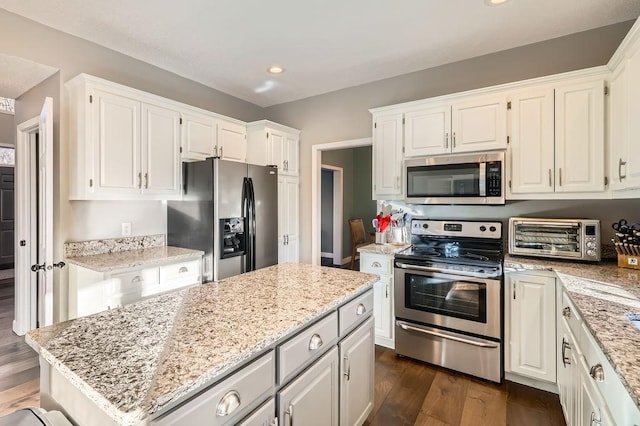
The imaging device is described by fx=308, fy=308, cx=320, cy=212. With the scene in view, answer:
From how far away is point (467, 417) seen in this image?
78.8 inches

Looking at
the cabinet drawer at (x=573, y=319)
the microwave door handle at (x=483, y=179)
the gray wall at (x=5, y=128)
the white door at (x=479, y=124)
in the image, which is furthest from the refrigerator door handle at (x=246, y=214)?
the gray wall at (x=5, y=128)

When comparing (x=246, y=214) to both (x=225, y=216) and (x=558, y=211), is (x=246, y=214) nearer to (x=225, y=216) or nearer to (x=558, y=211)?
(x=225, y=216)

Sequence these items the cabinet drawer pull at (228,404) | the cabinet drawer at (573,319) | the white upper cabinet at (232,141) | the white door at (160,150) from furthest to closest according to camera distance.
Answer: the white upper cabinet at (232,141) < the white door at (160,150) < the cabinet drawer at (573,319) < the cabinet drawer pull at (228,404)

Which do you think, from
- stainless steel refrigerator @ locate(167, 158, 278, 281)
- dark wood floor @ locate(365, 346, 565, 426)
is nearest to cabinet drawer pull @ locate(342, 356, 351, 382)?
dark wood floor @ locate(365, 346, 565, 426)

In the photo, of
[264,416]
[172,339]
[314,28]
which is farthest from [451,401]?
[314,28]

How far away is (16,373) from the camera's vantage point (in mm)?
2506

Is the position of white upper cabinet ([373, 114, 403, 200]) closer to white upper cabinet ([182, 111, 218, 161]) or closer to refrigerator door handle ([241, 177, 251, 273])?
refrigerator door handle ([241, 177, 251, 273])

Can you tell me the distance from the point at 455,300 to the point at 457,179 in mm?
1027

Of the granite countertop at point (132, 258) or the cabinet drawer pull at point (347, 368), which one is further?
the granite countertop at point (132, 258)

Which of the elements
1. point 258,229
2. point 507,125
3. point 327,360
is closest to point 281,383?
point 327,360

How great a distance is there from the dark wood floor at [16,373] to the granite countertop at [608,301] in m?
3.20

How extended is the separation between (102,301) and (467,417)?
2.60 m

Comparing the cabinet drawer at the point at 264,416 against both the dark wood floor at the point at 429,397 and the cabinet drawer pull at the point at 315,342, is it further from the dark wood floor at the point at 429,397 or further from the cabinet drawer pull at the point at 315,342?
the dark wood floor at the point at 429,397

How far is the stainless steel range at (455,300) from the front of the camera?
92.7 inches
